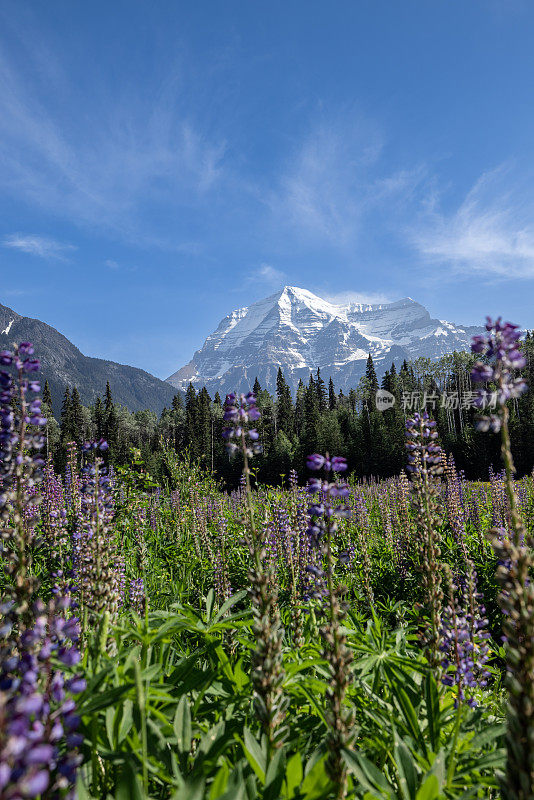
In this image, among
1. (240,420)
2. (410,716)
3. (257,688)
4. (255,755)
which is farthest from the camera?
(240,420)

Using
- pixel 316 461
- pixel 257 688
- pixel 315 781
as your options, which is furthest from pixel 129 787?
pixel 316 461

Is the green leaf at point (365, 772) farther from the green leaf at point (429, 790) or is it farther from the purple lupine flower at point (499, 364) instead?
the purple lupine flower at point (499, 364)

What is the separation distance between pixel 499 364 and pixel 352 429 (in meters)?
68.0

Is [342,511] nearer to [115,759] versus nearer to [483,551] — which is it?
[115,759]

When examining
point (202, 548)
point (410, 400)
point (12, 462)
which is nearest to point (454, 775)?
point (12, 462)

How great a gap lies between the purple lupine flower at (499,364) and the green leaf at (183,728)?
6.68 ft

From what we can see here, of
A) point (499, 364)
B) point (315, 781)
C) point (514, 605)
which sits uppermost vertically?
point (499, 364)

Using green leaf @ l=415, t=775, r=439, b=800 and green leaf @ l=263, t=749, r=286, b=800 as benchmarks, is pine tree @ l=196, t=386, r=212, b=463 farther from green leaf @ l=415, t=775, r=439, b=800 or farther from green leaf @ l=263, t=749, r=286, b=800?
green leaf @ l=415, t=775, r=439, b=800

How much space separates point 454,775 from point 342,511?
4.45 feet

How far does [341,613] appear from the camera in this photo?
2.04m

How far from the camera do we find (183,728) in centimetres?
206

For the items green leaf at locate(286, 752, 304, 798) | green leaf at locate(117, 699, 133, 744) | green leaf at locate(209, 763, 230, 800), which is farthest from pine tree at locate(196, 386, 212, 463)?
green leaf at locate(209, 763, 230, 800)

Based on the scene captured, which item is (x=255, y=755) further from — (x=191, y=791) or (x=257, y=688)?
(x=191, y=791)

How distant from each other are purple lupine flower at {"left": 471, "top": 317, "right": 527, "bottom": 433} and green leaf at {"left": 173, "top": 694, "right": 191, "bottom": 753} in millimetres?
2036
